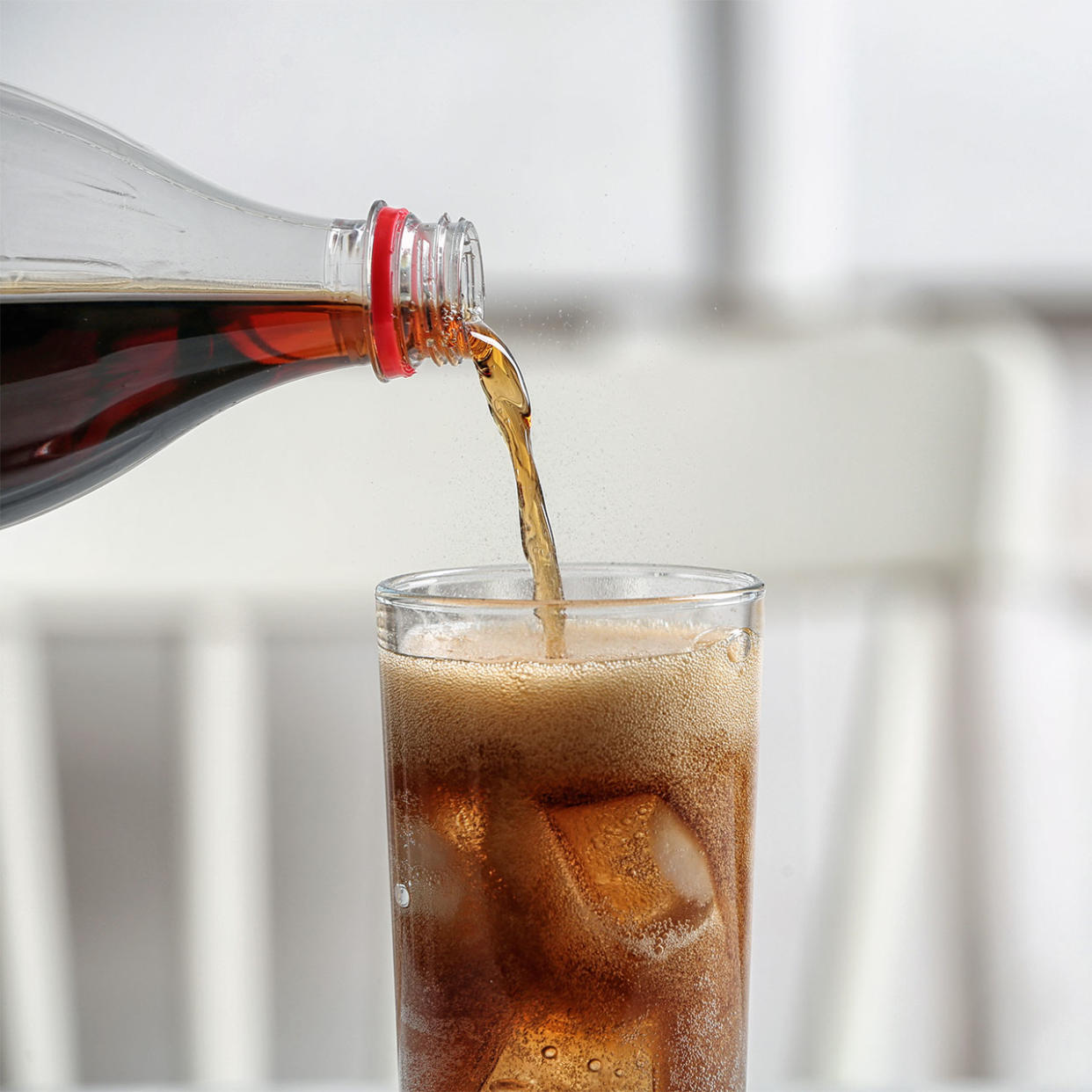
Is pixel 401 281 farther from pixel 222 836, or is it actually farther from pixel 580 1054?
pixel 222 836

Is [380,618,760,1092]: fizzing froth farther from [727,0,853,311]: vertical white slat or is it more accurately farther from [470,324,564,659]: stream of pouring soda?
[727,0,853,311]: vertical white slat

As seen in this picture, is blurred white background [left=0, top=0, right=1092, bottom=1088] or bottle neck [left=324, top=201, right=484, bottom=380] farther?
blurred white background [left=0, top=0, right=1092, bottom=1088]

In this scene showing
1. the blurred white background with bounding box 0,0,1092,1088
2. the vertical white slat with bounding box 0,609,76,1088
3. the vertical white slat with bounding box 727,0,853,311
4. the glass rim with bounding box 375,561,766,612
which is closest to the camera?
the glass rim with bounding box 375,561,766,612

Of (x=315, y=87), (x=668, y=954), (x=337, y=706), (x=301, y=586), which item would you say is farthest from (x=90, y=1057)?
(x=668, y=954)

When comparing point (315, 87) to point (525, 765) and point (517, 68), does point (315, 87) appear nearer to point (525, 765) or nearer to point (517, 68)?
point (517, 68)

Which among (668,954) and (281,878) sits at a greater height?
(668,954)

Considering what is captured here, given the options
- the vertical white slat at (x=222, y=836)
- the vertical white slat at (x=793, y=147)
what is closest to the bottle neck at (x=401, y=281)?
the vertical white slat at (x=222, y=836)

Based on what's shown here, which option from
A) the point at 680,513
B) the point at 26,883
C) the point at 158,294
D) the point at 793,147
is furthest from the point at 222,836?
the point at 793,147

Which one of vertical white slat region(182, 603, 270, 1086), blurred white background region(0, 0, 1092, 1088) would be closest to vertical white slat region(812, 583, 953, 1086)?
blurred white background region(0, 0, 1092, 1088)
